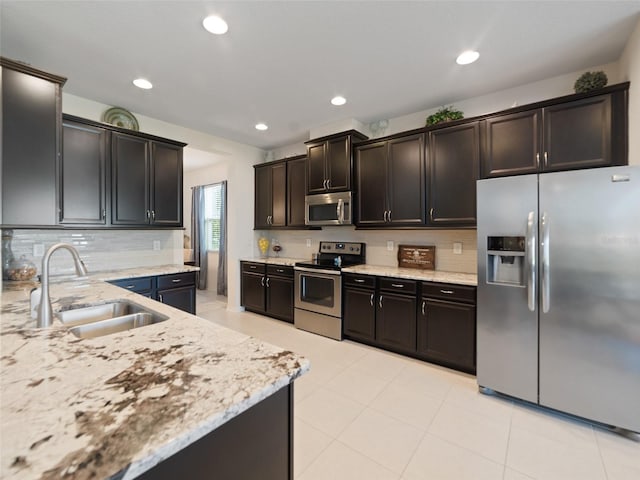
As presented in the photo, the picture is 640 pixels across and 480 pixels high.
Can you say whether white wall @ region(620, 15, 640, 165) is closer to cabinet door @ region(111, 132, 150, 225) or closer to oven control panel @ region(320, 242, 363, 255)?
oven control panel @ region(320, 242, 363, 255)

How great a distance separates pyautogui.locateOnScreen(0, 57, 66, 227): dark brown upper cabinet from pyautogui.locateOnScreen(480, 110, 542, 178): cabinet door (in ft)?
12.1

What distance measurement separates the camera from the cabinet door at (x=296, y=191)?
4.21 m

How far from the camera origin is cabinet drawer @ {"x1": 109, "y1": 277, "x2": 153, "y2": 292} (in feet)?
9.05

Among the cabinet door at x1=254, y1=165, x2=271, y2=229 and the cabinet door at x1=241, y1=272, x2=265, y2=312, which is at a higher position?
the cabinet door at x1=254, y1=165, x2=271, y2=229

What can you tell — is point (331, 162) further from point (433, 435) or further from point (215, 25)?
point (433, 435)

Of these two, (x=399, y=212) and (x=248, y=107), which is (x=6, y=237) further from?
(x=399, y=212)

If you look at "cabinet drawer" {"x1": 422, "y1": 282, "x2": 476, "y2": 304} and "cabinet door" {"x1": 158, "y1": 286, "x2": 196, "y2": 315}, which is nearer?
"cabinet drawer" {"x1": 422, "y1": 282, "x2": 476, "y2": 304}

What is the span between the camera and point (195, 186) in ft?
21.3

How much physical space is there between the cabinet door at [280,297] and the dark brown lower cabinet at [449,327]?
73.0 inches

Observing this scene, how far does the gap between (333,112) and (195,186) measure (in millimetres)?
4361

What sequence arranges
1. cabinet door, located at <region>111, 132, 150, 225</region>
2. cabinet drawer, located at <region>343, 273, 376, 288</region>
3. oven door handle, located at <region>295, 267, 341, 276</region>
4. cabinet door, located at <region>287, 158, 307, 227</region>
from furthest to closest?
cabinet door, located at <region>287, 158, 307, 227</region> < oven door handle, located at <region>295, 267, 341, 276</region> < cabinet drawer, located at <region>343, 273, 376, 288</region> < cabinet door, located at <region>111, 132, 150, 225</region>

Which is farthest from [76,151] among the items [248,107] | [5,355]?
[5,355]

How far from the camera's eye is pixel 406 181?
3.17 meters

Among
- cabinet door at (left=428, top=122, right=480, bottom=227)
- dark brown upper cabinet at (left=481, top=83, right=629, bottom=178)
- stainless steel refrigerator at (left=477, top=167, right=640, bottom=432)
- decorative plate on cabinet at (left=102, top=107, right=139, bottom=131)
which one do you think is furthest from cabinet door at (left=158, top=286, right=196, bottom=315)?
dark brown upper cabinet at (left=481, top=83, right=629, bottom=178)
